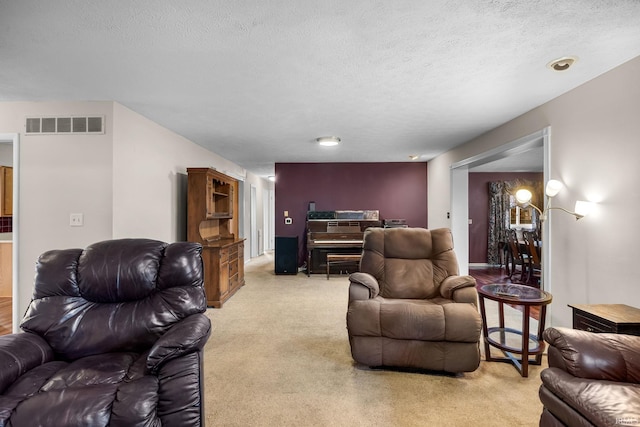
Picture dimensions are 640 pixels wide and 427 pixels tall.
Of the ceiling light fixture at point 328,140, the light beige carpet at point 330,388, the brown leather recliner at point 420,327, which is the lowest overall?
the light beige carpet at point 330,388

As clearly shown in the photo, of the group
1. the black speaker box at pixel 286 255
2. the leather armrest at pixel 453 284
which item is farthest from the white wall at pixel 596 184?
the black speaker box at pixel 286 255

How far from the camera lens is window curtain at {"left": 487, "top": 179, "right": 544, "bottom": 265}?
682 centimetres

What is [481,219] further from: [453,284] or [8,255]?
[8,255]

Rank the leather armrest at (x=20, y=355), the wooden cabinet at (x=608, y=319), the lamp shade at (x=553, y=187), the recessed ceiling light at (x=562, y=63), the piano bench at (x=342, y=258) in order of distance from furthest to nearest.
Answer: the piano bench at (x=342, y=258)
the lamp shade at (x=553, y=187)
the recessed ceiling light at (x=562, y=63)
the wooden cabinet at (x=608, y=319)
the leather armrest at (x=20, y=355)

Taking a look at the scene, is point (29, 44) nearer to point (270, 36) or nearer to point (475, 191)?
point (270, 36)

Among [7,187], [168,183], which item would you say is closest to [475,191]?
[168,183]

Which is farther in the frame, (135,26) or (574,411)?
(135,26)

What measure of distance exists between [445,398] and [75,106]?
161 inches

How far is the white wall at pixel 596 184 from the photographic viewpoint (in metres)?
2.17

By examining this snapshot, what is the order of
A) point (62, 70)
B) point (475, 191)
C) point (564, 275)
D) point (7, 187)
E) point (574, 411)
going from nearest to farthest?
point (574, 411) → point (62, 70) → point (564, 275) → point (7, 187) → point (475, 191)

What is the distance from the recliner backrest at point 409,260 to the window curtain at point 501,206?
4.86 m

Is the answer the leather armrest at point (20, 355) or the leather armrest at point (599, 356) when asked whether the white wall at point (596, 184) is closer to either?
the leather armrest at point (599, 356)

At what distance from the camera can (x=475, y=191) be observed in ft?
23.0

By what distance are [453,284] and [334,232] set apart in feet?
11.5
